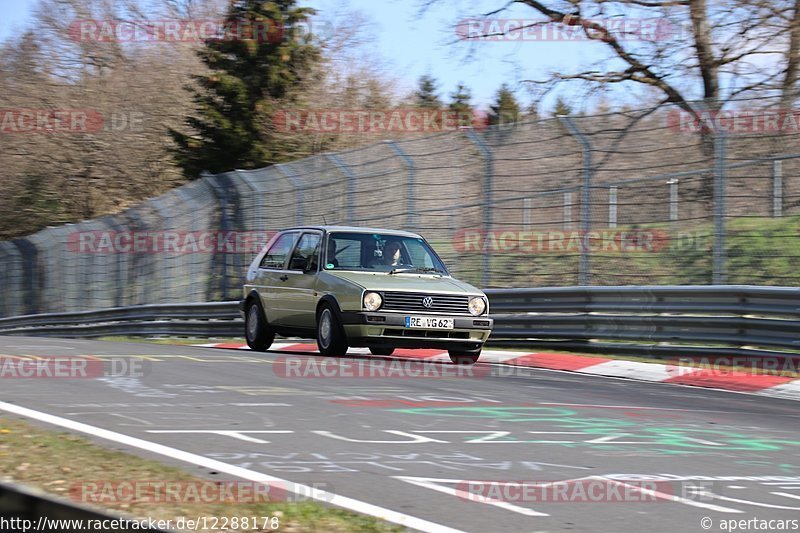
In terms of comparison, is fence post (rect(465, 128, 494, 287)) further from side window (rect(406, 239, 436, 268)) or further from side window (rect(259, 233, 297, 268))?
side window (rect(259, 233, 297, 268))

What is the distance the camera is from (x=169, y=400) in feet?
27.9

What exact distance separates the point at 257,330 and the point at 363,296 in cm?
313

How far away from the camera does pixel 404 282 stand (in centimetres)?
1324

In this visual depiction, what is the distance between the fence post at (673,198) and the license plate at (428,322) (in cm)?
308

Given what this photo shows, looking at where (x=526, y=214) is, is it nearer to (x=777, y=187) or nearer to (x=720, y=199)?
(x=720, y=199)

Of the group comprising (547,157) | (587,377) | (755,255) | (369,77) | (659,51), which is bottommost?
(587,377)

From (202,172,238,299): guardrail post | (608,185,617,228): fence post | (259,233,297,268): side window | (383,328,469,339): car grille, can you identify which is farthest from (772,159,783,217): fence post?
(202,172,238,299): guardrail post

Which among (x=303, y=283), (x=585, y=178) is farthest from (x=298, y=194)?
(x=585, y=178)

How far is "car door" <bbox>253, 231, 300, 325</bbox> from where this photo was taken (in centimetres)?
1471

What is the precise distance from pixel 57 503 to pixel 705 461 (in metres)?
4.33

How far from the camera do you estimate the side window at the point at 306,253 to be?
46.2 ft

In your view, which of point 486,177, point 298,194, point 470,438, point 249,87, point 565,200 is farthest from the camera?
point 249,87

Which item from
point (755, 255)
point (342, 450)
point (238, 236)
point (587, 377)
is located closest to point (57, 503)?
point (342, 450)

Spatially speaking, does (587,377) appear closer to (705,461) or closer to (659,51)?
(705,461)
